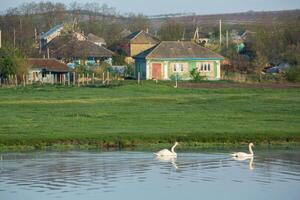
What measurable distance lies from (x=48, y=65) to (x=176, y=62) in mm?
11275

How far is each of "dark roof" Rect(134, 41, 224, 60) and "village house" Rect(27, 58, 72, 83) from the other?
7274mm

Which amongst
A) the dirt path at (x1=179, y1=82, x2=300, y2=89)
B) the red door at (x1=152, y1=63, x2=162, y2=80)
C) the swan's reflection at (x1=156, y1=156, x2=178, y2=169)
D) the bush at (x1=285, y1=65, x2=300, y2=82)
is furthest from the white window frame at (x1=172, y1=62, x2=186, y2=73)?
the swan's reflection at (x1=156, y1=156, x2=178, y2=169)

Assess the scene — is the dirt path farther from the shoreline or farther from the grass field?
the shoreline

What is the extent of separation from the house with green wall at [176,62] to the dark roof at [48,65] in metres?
6.82

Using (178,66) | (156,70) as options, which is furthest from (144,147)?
(178,66)

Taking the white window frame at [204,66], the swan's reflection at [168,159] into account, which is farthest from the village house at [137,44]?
the swan's reflection at [168,159]

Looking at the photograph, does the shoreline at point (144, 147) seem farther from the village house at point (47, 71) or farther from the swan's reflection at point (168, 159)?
the village house at point (47, 71)

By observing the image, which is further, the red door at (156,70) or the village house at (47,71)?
the red door at (156,70)

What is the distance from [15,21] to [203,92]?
57.3m

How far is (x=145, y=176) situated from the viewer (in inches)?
1149

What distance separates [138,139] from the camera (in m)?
37.6

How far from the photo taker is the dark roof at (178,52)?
3282 inches

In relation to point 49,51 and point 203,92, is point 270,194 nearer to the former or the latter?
point 203,92

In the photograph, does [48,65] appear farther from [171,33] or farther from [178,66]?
[171,33]
